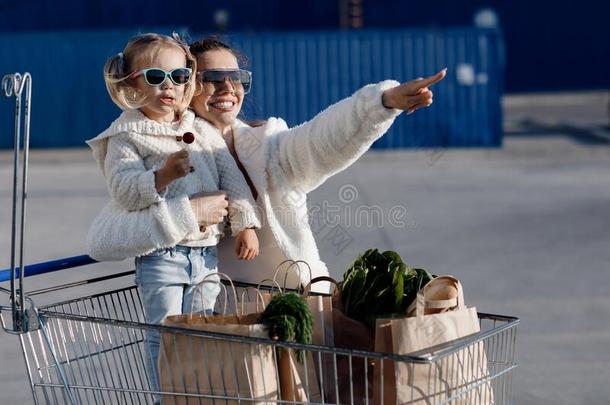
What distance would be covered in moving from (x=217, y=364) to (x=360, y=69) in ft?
51.1

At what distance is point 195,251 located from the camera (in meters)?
3.27

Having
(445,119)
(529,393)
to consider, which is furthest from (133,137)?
(445,119)

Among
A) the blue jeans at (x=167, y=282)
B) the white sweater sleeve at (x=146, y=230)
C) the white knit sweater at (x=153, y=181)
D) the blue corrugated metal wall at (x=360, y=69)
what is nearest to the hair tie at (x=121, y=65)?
the white knit sweater at (x=153, y=181)

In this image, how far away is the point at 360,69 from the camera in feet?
59.3

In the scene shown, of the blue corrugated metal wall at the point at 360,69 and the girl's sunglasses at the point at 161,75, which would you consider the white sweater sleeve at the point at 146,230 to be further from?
the blue corrugated metal wall at the point at 360,69

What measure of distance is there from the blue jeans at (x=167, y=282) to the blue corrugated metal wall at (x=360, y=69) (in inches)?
567

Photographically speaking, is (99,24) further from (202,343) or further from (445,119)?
(202,343)

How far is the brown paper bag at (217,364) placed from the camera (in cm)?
273

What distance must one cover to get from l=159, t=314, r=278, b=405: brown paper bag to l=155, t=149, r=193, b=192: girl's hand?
40 centimetres

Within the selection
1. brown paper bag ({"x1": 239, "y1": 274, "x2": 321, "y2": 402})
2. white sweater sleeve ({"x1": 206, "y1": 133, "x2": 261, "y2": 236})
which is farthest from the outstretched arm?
brown paper bag ({"x1": 239, "y1": 274, "x2": 321, "y2": 402})

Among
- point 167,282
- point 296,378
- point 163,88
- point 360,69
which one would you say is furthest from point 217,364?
point 360,69

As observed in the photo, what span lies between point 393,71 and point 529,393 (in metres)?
13.2

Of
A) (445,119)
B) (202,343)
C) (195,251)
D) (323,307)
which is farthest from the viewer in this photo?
(445,119)

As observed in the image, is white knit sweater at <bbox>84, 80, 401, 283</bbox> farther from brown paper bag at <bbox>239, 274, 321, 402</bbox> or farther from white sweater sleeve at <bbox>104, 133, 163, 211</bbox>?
brown paper bag at <bbox>239, 274, 321, 402</bbox>
